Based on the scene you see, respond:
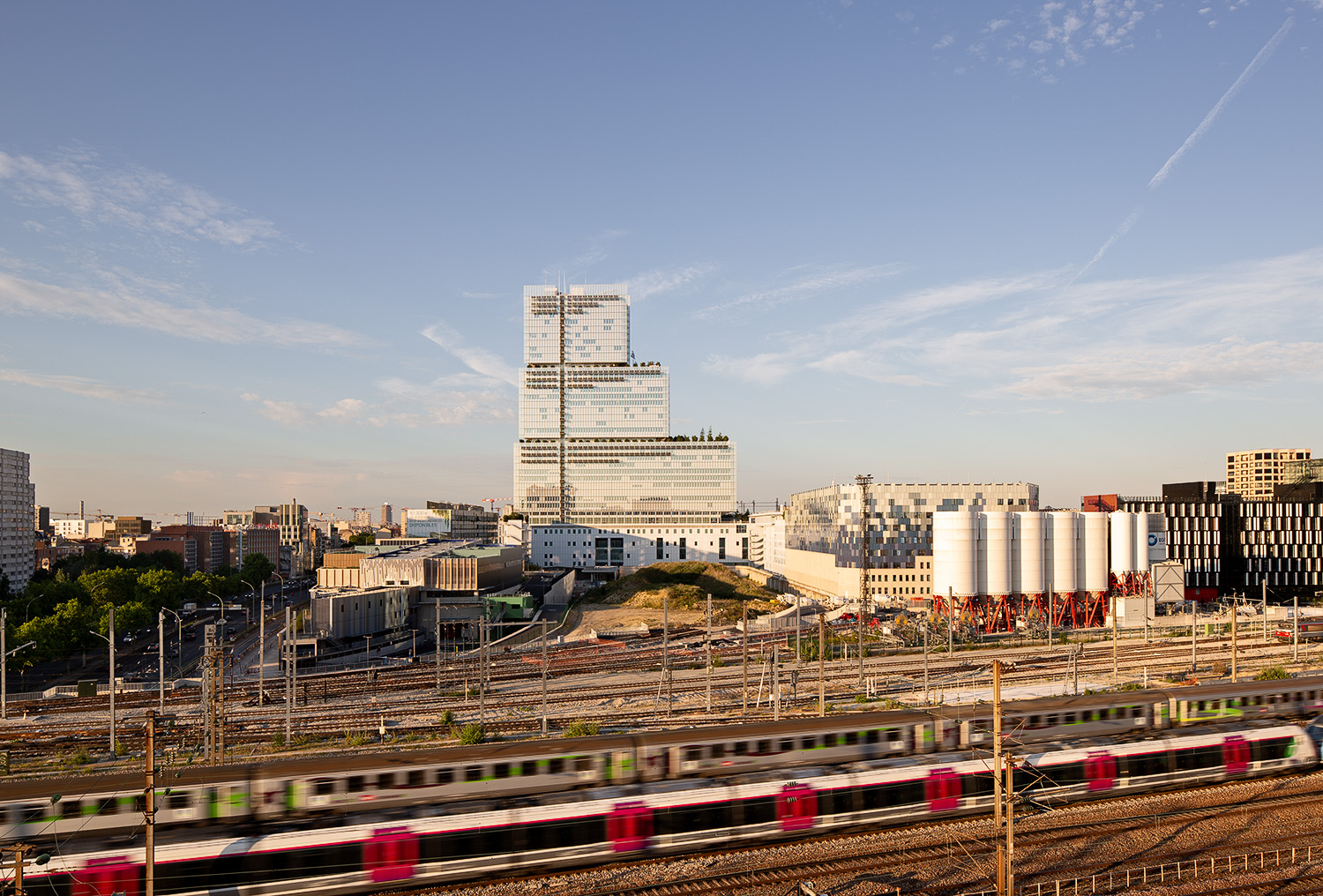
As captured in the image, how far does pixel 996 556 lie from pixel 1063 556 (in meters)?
7.94

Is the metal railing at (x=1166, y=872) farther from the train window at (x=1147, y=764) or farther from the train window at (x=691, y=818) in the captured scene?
the train window at (x=691, y=818)

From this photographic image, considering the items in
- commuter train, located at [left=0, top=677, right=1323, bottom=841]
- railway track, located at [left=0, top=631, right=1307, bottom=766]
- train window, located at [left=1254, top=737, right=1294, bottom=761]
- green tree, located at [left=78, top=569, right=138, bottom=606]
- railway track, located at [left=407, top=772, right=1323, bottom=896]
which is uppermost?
commuter train, located at [left=0, top=677, right=1323, bottom=841]

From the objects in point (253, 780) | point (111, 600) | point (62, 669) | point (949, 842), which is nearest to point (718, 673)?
point (949, 842)

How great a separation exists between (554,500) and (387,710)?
378 ft

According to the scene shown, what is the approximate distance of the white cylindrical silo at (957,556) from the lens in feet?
252

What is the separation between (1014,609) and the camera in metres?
78.5

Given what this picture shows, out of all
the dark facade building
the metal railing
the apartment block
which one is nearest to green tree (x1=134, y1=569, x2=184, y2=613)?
the apartment block

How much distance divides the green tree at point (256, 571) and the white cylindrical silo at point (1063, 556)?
4158 inches

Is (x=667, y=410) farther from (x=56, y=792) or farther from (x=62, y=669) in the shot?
(x=56, y=792)

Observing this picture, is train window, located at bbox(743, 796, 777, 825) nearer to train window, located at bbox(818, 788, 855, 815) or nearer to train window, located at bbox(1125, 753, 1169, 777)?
train window, located at bbox(818, 788, 855, 815)

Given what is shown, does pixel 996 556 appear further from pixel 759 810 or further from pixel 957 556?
pixel 759 810

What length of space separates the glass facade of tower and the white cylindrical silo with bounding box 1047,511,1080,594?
75.4 m

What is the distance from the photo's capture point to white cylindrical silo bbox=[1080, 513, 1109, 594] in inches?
3184

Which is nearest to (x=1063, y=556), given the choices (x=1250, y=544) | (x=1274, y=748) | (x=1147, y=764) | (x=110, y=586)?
(x=1250, y=544)
